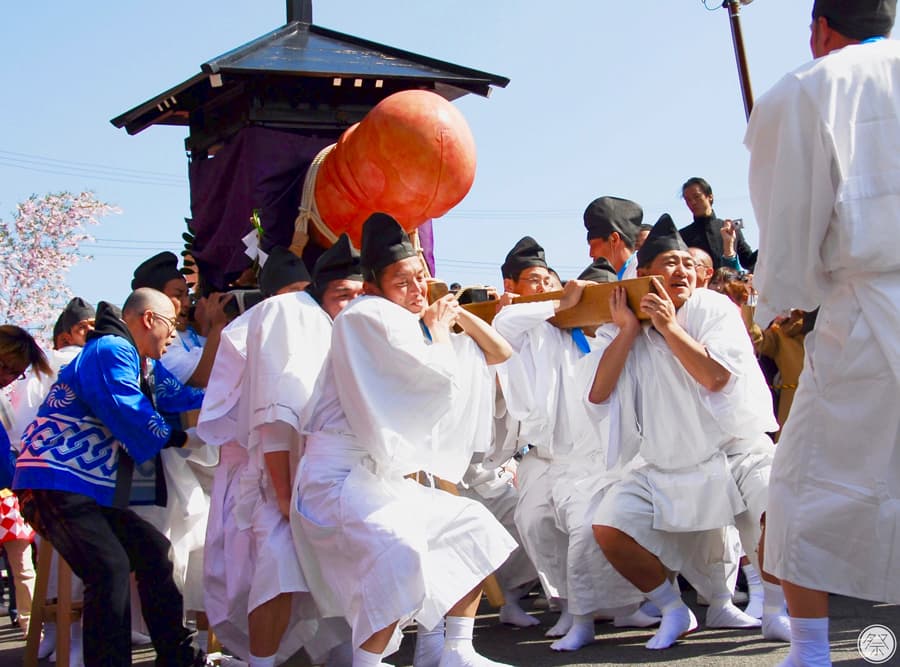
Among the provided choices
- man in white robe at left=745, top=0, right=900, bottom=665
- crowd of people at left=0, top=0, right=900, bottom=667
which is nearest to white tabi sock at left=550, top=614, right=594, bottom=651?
crowd of people at left=0, top=0, right=900, bottom=667

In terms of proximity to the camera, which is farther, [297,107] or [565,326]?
[297,107]

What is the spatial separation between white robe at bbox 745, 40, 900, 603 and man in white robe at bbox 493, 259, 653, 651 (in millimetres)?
1960

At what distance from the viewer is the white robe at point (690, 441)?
4.63 metres

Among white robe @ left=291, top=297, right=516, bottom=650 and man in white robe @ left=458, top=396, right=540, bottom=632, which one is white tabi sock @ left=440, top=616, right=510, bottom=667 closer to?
white robe @ left=291, top=297, right=516, bottom=650

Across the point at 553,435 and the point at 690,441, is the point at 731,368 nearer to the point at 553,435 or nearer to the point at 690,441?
the point at 690,441

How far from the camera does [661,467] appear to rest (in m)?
4.81

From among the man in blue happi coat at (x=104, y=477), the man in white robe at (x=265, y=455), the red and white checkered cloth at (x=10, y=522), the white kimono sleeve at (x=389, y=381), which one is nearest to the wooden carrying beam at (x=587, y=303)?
the man in white robe at (x=265, y=455)

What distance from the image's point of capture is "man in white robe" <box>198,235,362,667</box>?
13.8 ft

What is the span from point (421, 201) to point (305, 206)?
2.41 ft

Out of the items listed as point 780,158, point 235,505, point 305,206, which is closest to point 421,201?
point 305,206

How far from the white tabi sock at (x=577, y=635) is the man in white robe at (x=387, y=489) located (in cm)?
75

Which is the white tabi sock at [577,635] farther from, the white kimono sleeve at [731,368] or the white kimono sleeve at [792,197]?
the white kimono sleeve at [792,197]

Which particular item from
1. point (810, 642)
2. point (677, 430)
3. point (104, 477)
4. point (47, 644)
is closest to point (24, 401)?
point (47, 644)

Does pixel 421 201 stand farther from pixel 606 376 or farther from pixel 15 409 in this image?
pixel 15 409
